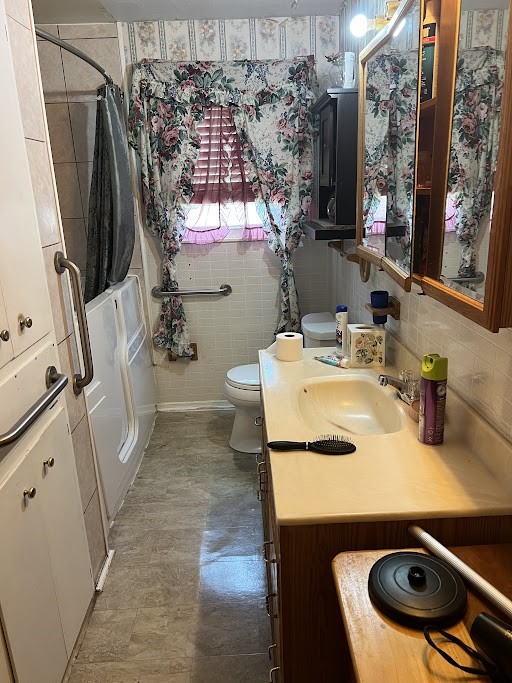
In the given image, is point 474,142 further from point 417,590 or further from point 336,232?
point 336,232

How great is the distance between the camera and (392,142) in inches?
63.3

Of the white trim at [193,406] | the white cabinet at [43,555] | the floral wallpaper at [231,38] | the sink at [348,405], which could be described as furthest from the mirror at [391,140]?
the white trim at [193,406]

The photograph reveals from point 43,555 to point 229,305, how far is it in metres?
2.12

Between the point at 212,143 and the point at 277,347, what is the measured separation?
160cm

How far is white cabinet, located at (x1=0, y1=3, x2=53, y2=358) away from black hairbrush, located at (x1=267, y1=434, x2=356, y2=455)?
0.71 metres

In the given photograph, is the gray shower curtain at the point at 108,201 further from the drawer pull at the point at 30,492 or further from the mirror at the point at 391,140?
the drawer pull at the point at 30,492

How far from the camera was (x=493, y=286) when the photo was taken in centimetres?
86

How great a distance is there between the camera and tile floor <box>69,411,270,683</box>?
1.63 metres

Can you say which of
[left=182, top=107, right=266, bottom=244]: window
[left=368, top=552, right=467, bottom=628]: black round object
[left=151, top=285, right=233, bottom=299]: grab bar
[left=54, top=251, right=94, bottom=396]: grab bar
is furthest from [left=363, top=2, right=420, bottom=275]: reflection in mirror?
[left=151, top=285, right=233, bottom=299]: grab bar

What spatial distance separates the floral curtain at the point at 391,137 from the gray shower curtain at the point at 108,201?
135 cm

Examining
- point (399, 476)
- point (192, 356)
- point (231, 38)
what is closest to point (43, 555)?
point (399, 476)

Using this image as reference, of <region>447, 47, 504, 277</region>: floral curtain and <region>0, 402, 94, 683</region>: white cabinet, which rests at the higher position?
<region>447, 47, 504, 277</region>: floral curtain

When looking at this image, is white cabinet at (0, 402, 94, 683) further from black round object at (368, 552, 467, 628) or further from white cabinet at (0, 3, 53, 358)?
black round object at (368, 552, 467, 628)

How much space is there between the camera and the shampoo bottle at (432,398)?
121 cm
